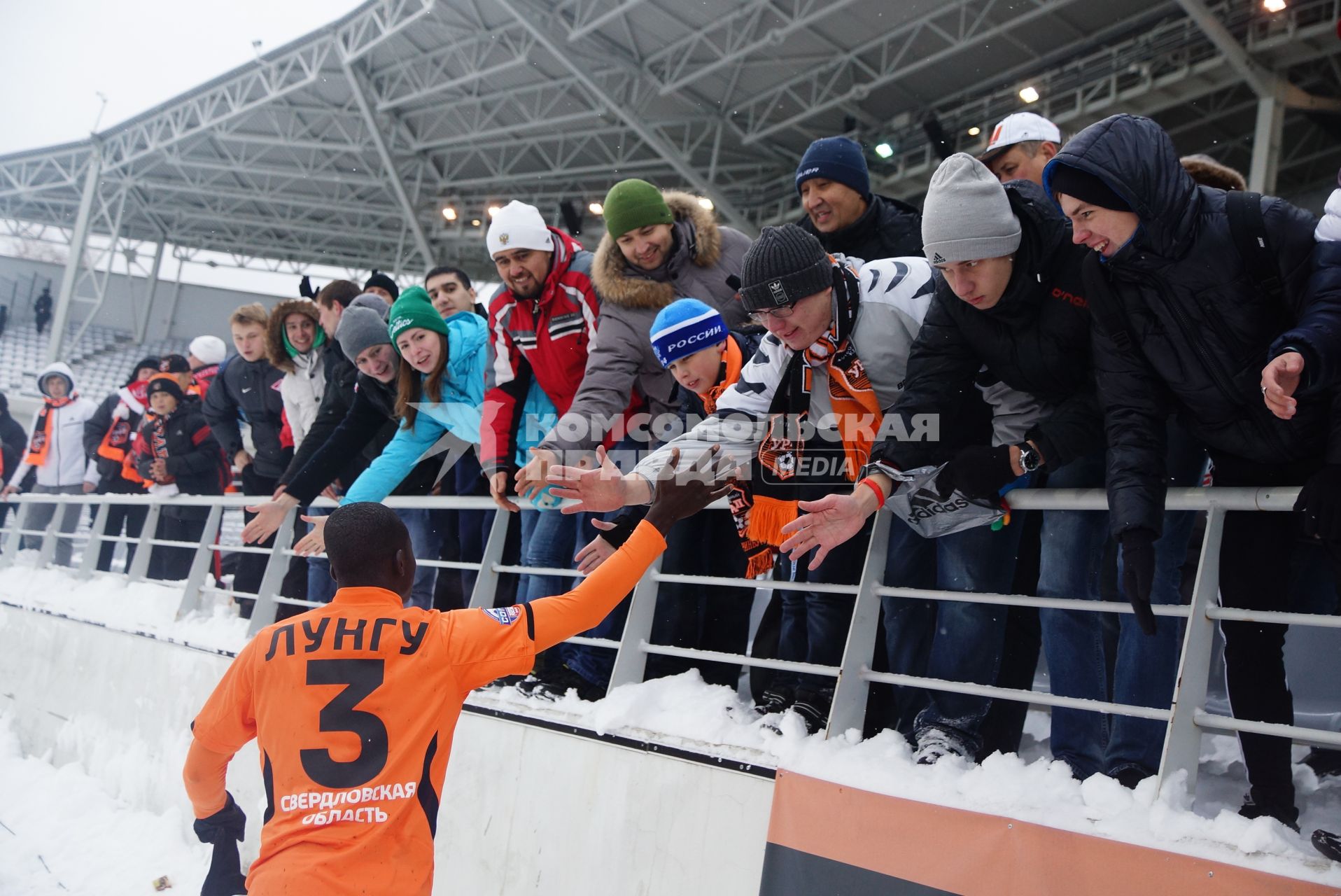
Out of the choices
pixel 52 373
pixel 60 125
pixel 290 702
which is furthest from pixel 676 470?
pixel 60 125

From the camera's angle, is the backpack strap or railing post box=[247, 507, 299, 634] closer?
the backpack strap

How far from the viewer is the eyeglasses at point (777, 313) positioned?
2.90 meters

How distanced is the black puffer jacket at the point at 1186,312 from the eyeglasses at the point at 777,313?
0.80m

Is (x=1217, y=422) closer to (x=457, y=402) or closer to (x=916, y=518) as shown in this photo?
(x=916, y=518)

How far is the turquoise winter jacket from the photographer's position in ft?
15.3

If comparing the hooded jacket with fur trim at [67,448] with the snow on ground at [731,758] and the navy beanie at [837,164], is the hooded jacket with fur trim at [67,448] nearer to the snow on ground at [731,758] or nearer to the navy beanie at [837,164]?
the snow on ground at [731,758]

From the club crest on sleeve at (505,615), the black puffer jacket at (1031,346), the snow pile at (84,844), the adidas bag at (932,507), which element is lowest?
the snow pile at (84,844)

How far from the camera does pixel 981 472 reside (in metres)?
2.62

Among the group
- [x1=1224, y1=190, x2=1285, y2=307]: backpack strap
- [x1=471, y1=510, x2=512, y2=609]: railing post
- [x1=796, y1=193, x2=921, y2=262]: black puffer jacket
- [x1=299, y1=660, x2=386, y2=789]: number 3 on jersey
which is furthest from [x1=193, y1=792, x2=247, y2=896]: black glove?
[x1=1224, y1=190, x2=1285, y2=307]: backpack strap

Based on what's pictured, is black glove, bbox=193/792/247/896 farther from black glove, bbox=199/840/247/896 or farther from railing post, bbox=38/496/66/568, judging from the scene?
railing post, bbox=38/496/66/568

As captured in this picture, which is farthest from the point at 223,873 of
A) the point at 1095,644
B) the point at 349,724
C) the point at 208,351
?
the point at 208,351

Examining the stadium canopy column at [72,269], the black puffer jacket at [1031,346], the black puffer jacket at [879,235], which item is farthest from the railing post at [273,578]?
the stadium canopy column at [72,269]

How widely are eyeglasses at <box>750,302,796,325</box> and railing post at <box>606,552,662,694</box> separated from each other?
1.09 meters

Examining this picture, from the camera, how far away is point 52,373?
10.2 meters
